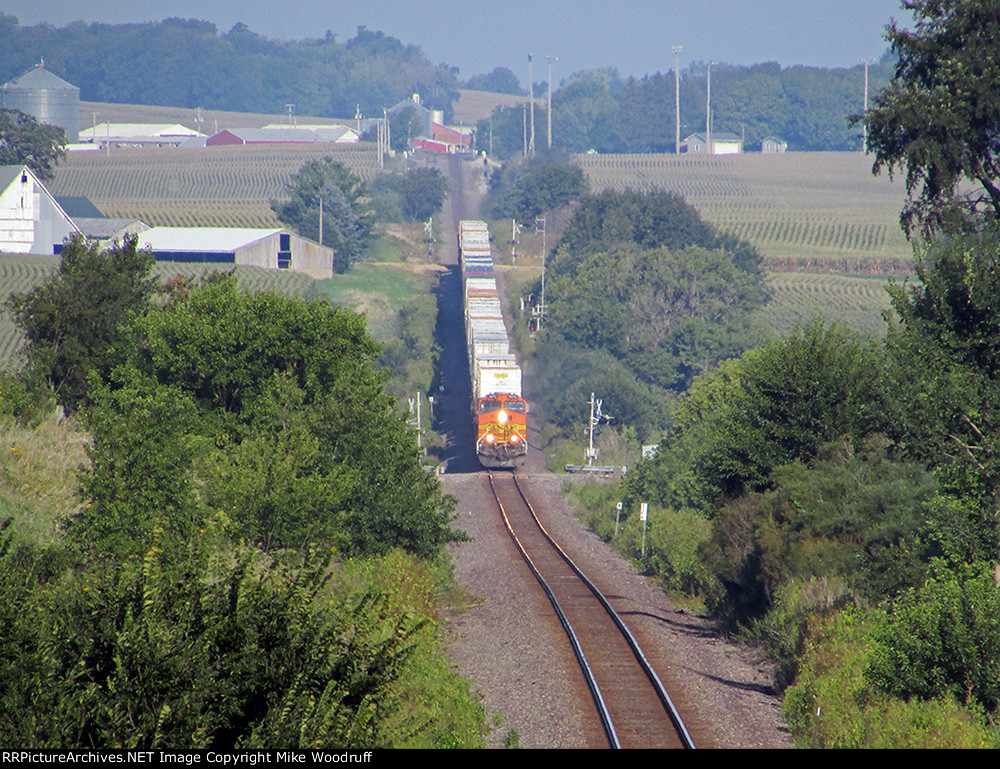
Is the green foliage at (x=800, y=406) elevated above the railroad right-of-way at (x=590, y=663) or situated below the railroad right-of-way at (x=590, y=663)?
above

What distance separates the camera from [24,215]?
291 feet

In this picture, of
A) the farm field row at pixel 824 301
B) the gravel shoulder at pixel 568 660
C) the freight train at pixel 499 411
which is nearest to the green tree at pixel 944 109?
the gravel shoulder at pixel 568 660

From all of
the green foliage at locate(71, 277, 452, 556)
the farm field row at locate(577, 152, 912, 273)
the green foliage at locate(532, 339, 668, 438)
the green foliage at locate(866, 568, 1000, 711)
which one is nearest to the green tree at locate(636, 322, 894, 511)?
the green foliage at locate(71, 277, 452, 556)

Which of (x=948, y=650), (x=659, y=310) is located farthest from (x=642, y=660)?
(x=659, y=310)

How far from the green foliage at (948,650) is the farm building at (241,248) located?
90.7 metres

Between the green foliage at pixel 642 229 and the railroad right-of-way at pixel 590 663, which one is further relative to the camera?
the green foliage at pixel 642 229

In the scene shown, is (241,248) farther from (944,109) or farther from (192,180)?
(944,109)

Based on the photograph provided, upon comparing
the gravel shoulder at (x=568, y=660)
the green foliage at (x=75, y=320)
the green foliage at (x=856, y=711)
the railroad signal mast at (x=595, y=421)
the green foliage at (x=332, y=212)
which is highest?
the green foliage at (x=332, y=212)

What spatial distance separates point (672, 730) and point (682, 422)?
161 ft

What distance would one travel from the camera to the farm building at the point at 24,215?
285 feet

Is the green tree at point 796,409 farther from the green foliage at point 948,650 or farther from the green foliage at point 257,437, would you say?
the green foliage at point 948,650

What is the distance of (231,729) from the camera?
32.1 ft

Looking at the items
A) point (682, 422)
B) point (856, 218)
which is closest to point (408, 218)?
point (856, 218)

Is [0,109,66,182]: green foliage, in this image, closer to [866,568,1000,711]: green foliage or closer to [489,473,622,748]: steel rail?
[489,473,622,748]: steel rail
